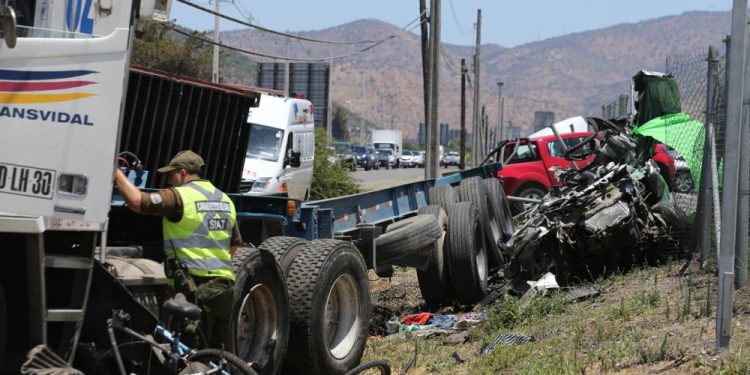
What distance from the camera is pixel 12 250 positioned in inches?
222

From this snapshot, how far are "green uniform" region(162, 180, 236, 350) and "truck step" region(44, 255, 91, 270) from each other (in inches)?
41.9

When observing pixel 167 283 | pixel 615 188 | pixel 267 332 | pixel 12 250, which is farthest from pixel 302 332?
pixel 615 188

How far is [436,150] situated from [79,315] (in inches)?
791

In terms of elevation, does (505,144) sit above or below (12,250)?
above

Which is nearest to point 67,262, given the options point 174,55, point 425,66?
point 425,66

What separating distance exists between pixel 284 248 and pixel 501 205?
7.19 meters

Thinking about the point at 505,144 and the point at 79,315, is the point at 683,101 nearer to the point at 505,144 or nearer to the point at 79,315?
the point at 79,315

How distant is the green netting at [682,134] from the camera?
12.8 meters

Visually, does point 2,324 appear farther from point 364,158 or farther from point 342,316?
point 364,158

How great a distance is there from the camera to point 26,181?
5648 mm

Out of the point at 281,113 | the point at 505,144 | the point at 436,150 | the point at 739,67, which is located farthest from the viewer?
the point at 436,150

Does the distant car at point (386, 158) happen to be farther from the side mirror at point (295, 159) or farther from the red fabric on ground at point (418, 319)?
the red fabric on ground at point (418, 319)

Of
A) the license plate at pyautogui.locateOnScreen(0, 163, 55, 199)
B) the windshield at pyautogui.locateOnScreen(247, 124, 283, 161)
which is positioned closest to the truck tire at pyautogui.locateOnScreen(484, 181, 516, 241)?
the windshield at pyautogui.locateOnScreen(247, 124, 283, 161)

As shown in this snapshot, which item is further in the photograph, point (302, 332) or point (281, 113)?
point (281, 113)
